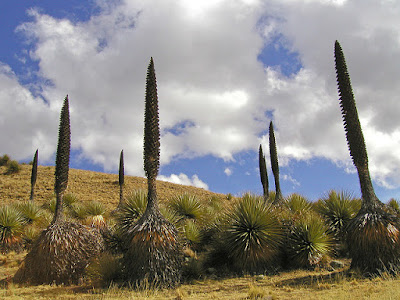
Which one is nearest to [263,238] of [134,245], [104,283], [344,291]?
[344,291]

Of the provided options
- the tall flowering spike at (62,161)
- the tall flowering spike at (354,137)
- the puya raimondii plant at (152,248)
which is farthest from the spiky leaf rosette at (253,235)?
the tall flowering spike at (62,161)

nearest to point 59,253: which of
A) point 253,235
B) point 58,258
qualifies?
point 58,258

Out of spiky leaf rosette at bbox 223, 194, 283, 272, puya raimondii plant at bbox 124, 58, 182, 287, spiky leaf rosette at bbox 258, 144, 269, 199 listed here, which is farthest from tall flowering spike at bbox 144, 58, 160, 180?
spiky leaf rosette at bbox 258, 144, 269, 199

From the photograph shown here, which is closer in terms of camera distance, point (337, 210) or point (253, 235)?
point (253, 235)

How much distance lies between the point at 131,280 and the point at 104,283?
1.22m

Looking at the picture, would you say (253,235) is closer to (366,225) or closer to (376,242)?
(366,225)

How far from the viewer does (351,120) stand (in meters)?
12.0

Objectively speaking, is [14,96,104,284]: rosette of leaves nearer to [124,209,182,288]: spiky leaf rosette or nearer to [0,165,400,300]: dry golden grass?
[0,165,400,300]: dry golden grass

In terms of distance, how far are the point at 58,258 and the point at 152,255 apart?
340cm

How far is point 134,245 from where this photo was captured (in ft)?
36.1

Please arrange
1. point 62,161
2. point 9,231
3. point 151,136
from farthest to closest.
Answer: point 9,231, point 62,161, point 151,136

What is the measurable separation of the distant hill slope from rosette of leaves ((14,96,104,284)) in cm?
2228

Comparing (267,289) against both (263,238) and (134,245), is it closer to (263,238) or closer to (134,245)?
(263,238)

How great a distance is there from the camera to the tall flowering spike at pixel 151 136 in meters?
12.0
